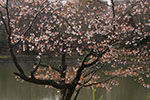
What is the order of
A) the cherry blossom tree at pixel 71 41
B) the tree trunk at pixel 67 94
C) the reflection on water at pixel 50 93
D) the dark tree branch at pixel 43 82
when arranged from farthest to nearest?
1. the reflection on water at pixel 50 93
2. the tree trunk at pixel 67 94
3. the cherry blossom tree at pixel 71 41
4. the dark tree branch at pixel 43 82

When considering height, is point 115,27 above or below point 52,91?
above

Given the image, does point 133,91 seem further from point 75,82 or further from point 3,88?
point 75,82

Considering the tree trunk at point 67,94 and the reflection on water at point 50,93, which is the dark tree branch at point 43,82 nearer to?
the tree trunk at point 67,94

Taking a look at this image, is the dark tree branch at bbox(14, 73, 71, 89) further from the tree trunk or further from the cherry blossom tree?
the tree trunk

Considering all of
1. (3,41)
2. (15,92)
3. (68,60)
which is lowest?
(68,60)

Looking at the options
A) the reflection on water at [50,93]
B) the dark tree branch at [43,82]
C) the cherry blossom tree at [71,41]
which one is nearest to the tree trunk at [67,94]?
the cherry blossom tree at [71,41]

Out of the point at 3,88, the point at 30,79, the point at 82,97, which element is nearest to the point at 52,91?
the point at 82,97

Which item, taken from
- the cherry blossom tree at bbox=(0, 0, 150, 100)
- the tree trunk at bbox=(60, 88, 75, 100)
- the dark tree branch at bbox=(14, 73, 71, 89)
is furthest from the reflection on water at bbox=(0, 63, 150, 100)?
the dark tree branch at bbox=(14, 73, 71, 89)

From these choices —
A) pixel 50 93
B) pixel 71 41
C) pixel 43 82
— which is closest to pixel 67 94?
pixel 43 82

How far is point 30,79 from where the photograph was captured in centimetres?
320

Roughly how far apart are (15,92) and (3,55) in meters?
16.9

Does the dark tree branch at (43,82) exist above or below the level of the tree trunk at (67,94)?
above

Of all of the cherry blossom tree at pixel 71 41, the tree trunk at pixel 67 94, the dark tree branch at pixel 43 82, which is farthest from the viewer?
the tree trunk at pixel 67 94

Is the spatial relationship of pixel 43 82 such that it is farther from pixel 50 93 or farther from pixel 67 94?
pixel 50 93
